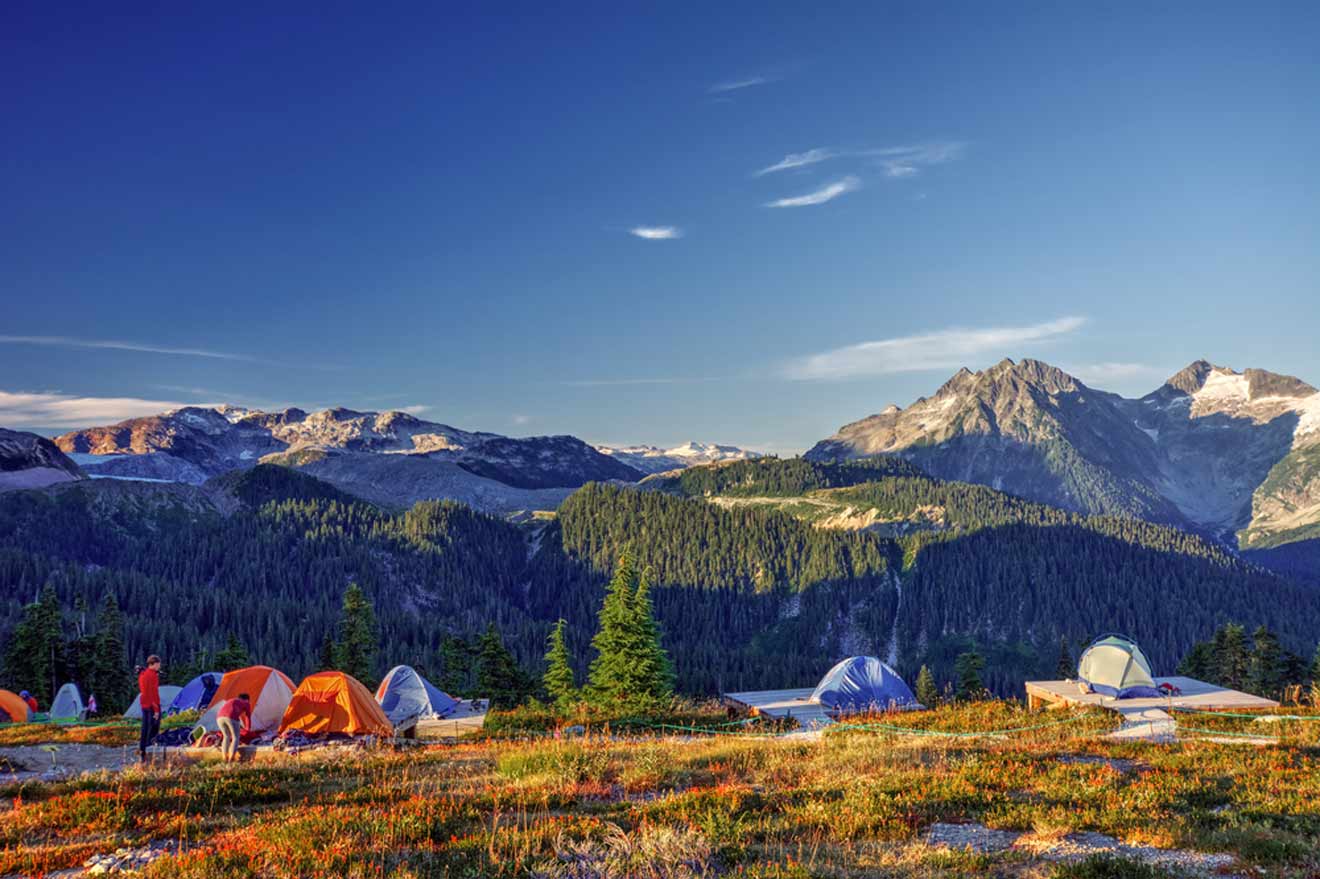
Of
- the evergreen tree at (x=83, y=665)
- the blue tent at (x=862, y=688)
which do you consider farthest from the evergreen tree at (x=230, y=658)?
the blue tent at (x=862, y=688)

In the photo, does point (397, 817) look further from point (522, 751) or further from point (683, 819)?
point (522, 751)

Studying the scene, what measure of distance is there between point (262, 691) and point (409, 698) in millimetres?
9378

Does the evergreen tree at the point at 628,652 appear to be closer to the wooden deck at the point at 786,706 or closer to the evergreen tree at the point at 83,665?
the wooden deck at the point at 786,706

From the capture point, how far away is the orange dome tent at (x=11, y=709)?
141ft

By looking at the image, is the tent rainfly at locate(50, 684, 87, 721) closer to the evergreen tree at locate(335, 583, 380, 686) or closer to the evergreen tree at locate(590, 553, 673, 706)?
the evergreen tree at locate(335, 583, 380, 686)

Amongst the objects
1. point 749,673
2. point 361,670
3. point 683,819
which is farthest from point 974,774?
point 749,673

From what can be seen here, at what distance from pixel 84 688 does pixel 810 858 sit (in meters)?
Result: 76.2

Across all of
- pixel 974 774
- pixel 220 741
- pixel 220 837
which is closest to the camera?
pixel 220 837

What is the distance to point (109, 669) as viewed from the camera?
67000mm

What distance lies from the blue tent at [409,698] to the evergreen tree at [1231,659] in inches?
2811

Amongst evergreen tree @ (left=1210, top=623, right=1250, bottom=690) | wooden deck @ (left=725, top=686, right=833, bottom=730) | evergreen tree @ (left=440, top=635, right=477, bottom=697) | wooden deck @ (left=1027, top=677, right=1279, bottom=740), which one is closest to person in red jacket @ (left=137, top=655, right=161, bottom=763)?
wooden deck @ (left=725, top=686, right=833, bottom=730)

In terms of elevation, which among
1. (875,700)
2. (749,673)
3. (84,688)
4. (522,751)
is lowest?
(749,673)

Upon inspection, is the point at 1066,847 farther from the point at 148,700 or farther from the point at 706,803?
the point at 148,700

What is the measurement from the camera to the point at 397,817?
13.0 m
